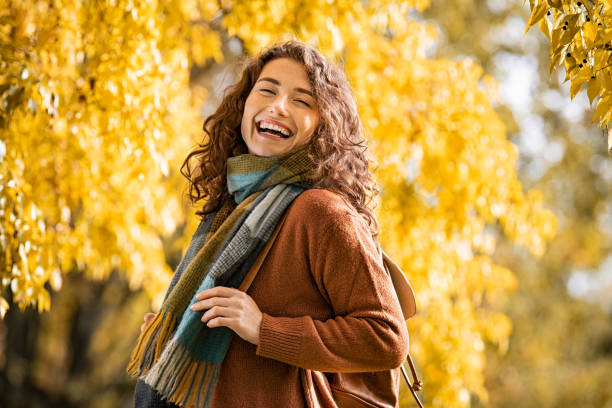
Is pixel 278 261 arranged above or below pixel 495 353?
below

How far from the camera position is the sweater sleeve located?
1367 mm

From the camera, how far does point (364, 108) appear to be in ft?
12.6

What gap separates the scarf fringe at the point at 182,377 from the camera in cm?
142

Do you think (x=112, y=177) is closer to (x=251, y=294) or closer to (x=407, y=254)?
(x=407, y=254)

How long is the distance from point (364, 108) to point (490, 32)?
3.04 meters

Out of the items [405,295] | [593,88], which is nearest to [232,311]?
[405,295]

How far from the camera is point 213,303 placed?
1423 millimetres

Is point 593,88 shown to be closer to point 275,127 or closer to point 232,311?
point 275,127

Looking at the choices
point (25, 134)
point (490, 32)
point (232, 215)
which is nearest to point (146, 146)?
point (25, 134)

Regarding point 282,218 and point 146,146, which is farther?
point 146,146

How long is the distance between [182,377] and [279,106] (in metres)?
0.68

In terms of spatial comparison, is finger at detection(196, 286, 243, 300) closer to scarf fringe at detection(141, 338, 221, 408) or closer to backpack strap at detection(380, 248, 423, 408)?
scarf fringe at detection(141, 338, 221, 408)

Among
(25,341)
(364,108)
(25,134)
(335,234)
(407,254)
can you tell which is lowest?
(25,341)

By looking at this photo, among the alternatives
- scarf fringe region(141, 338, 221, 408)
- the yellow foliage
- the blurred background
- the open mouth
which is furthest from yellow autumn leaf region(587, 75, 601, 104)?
the blurred background
